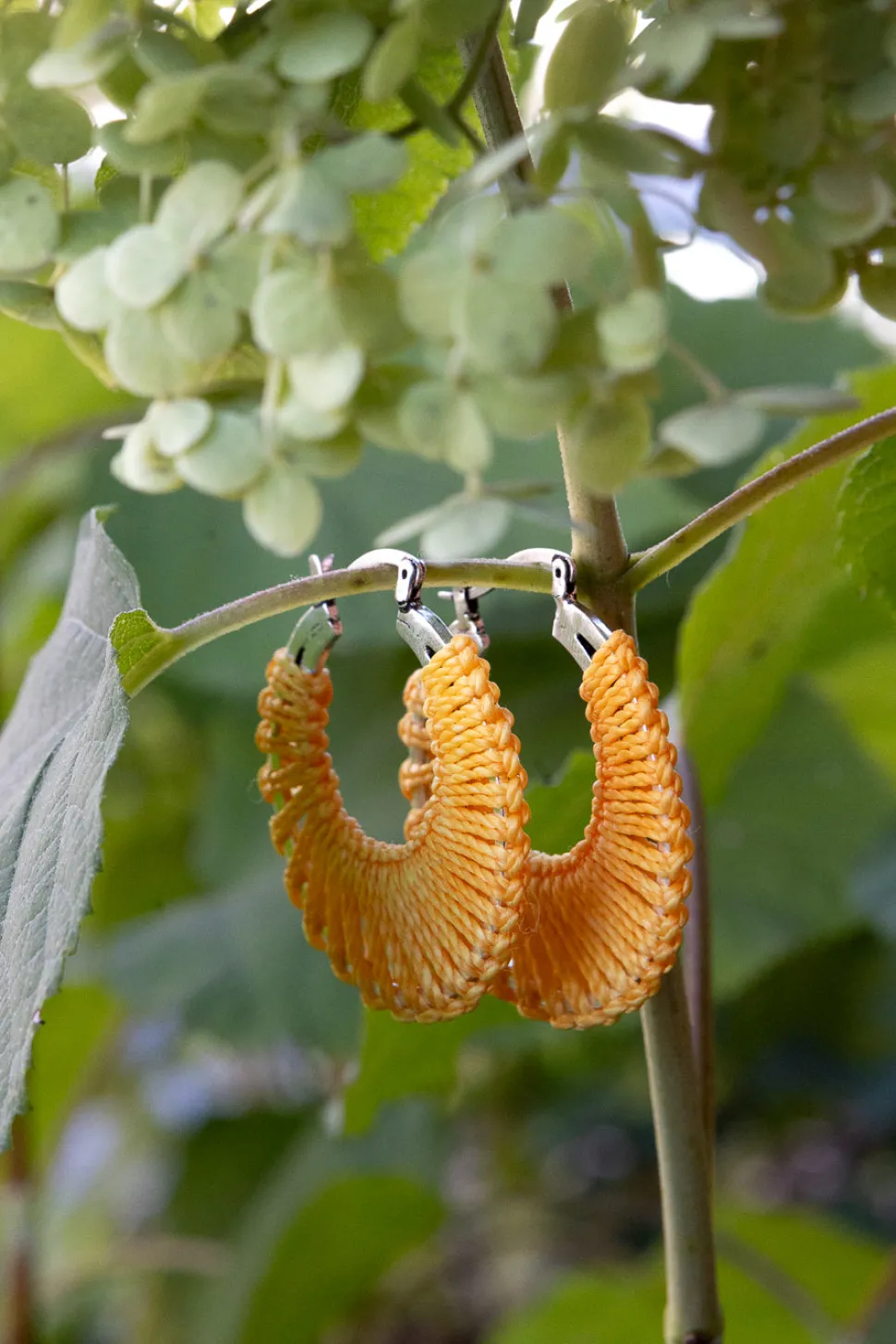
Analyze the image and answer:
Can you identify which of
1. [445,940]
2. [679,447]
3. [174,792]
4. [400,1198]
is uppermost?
[679,447]

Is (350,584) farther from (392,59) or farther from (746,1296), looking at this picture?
(746,1296)

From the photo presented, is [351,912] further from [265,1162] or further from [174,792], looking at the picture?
[265,1162]

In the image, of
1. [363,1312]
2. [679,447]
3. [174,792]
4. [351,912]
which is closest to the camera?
[679,447]

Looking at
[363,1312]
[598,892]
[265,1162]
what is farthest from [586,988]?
[363,1312]

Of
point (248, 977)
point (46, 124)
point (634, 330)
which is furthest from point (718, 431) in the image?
point (248, 977)

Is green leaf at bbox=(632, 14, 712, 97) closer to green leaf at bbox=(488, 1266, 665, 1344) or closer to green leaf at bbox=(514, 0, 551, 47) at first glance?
green leaf at bbox=(514, 0, 551, 47)
